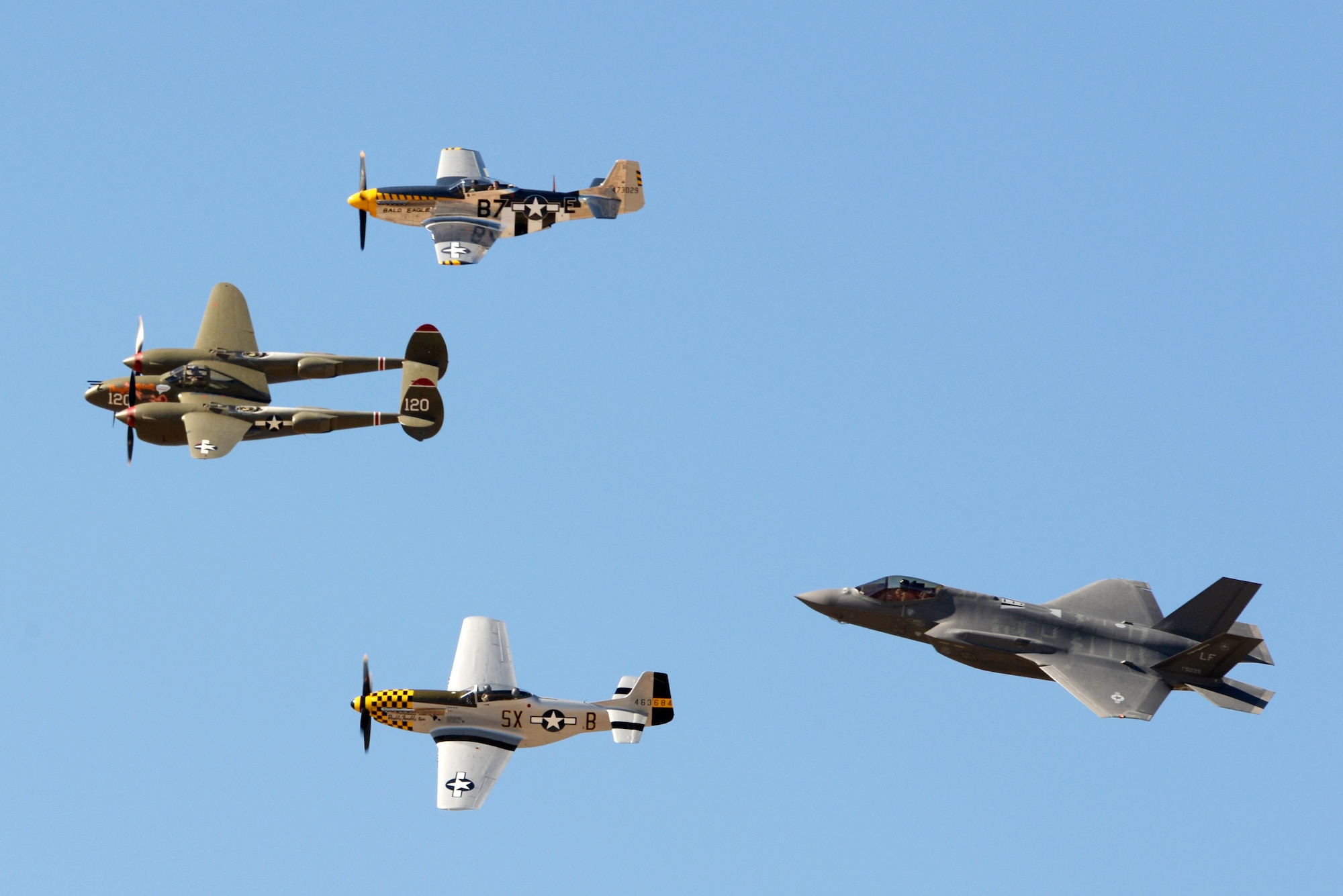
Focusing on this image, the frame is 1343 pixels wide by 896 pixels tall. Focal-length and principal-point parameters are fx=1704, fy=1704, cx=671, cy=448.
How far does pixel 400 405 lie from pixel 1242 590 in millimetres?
23738

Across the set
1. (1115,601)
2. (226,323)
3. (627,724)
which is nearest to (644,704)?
(627,724)

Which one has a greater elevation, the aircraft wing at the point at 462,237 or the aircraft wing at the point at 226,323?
→ the aircraft wing at the point at 462,237

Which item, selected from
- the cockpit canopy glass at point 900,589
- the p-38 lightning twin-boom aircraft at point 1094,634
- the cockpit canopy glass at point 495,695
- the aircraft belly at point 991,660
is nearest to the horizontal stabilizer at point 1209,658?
the p-38 lightning twin-boom aircraft at point 1094,634

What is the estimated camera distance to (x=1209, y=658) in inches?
1721

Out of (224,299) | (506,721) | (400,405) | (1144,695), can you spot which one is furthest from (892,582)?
(224,299)

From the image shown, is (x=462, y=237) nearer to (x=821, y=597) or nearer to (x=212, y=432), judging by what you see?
(x=212, y=432)

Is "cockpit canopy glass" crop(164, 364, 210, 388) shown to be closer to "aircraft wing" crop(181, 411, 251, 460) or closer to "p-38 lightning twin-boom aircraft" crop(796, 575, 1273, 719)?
"aircraft wing" crop(181, 411, 251, 460)

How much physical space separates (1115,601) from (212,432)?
25349 mm

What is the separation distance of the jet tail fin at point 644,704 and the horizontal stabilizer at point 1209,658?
1269 cm

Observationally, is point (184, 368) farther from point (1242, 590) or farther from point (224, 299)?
point (1242, 590)

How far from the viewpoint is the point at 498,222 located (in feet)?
182

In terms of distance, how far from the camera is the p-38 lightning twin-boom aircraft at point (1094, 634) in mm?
43719

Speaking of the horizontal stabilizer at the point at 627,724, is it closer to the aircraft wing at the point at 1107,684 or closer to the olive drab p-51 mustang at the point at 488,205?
the aircraft wing at the point at 1107,684

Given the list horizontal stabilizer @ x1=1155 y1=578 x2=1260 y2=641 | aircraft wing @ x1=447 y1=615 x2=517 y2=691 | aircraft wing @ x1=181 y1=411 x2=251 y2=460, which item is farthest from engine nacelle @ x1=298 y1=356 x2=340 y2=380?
horizontal stabilizer @ x1=1155 y1=578 x2=1260 y2=641
